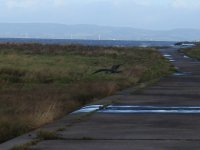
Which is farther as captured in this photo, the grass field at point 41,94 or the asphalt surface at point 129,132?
the grass field at point 41,94

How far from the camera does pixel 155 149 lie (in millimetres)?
9469

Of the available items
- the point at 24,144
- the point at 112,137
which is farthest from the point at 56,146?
the point at 112,137

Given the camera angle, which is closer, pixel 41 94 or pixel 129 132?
pixel 129 132

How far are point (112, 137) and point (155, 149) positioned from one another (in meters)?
1.53

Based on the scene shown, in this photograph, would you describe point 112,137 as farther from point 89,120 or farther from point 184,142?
point 89,120

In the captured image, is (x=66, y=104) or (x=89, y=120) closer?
(x=89, y=120)

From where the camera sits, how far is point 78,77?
97.5ft

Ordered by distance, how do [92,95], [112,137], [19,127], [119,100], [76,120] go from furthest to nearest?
[92,95], [119,100], [76,120], [19,127], [112,137]

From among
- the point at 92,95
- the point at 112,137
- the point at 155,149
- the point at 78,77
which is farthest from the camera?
the point at 78,77

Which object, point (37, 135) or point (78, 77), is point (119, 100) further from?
point (78, 77)

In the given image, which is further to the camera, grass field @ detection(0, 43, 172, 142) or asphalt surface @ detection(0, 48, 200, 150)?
grass field @ detection(0, 43, 172, 142)

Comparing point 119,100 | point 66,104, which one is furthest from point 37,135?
point 119,100

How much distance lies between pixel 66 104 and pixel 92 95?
9.64ft

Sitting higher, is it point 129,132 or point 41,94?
point 129,132
